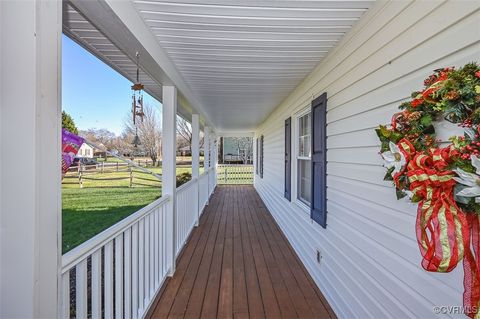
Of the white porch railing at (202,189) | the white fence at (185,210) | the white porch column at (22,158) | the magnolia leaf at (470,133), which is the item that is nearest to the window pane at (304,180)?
the white fence at (185,210)

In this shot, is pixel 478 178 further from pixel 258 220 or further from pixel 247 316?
pixel 258 220

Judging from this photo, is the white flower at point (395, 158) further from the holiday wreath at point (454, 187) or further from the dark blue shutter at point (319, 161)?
the dark blue shutter at point (319, 161)

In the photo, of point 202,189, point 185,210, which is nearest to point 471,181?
point 185,210

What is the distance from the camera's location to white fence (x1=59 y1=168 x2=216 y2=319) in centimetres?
137

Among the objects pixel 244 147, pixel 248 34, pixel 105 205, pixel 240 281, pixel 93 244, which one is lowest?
pixel 240 281

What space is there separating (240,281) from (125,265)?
4.65 ft

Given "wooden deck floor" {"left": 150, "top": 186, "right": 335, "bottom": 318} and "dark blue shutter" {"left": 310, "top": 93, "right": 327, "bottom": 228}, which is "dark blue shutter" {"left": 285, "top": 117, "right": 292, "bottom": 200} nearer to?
"wooden deck floor" {"left": 150, "top": 186, "right": 335, "bottom": 318}

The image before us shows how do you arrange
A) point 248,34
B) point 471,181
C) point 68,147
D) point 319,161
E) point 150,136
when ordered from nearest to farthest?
point 471,181 → point 68,147 → point 248,34 → point 319,161 → point 150,136

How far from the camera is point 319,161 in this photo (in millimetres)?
2893

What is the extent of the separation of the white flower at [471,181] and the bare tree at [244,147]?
17.5 meters

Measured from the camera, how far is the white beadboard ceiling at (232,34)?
173cm

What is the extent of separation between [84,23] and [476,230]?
2.46m

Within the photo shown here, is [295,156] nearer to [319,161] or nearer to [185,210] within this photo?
[319,161]

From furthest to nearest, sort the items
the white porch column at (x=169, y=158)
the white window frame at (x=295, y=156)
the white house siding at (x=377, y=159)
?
the white window frame at (x=295, y=156)
the white porch column at (x=169, y=158)
the white house siding at (x=377, y=159)
